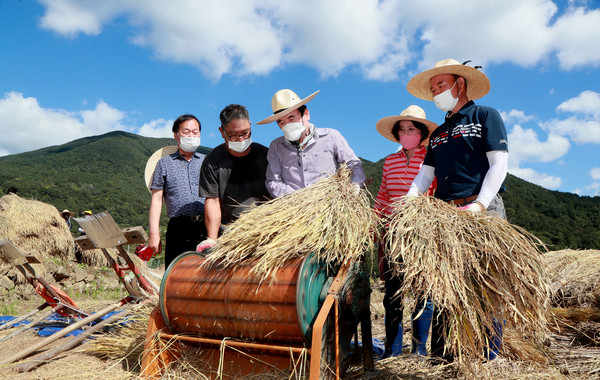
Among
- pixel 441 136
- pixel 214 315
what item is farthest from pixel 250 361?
pixel 441 136

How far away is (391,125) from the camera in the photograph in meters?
4.06

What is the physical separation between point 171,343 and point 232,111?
207 cm

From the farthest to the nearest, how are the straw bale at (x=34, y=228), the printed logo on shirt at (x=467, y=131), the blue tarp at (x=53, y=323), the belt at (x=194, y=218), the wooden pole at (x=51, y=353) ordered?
the straw bale at (x=34, y=228)
the blue tarp at (x=53, y=323)
the belt at (x=194, y=218)
the wooden pole at (x=51, y=353)
the printed logo on shirt at (x=467, y=131)

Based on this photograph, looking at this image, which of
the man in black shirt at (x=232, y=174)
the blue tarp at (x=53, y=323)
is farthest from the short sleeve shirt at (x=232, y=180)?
the blue tarp at (x=53, y=323)

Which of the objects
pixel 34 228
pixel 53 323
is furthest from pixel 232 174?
pixel 34 228

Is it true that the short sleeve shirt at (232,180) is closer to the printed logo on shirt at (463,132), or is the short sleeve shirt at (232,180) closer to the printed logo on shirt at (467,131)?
the printed logo on shirt at (463,132)

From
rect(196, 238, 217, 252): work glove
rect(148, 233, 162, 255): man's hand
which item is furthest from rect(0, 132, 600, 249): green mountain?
rect(148, 233, 162, 255): man's hand

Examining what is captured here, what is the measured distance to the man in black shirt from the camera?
150 inches

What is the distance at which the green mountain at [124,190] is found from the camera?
28.2 metres

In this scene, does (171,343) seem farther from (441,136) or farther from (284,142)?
(441,136)

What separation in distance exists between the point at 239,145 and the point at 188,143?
1.07 meters

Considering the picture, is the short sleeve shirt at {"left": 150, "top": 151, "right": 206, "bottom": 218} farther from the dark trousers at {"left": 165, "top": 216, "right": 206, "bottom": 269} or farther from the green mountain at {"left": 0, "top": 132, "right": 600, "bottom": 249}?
the green mountain at {"left": 0, "top": 132, "right": 600, "bottom": 249}

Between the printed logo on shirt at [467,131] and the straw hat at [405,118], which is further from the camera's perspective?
the straw hat at [405,118]

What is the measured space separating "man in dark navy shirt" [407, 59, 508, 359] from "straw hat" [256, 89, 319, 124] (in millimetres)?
1063
